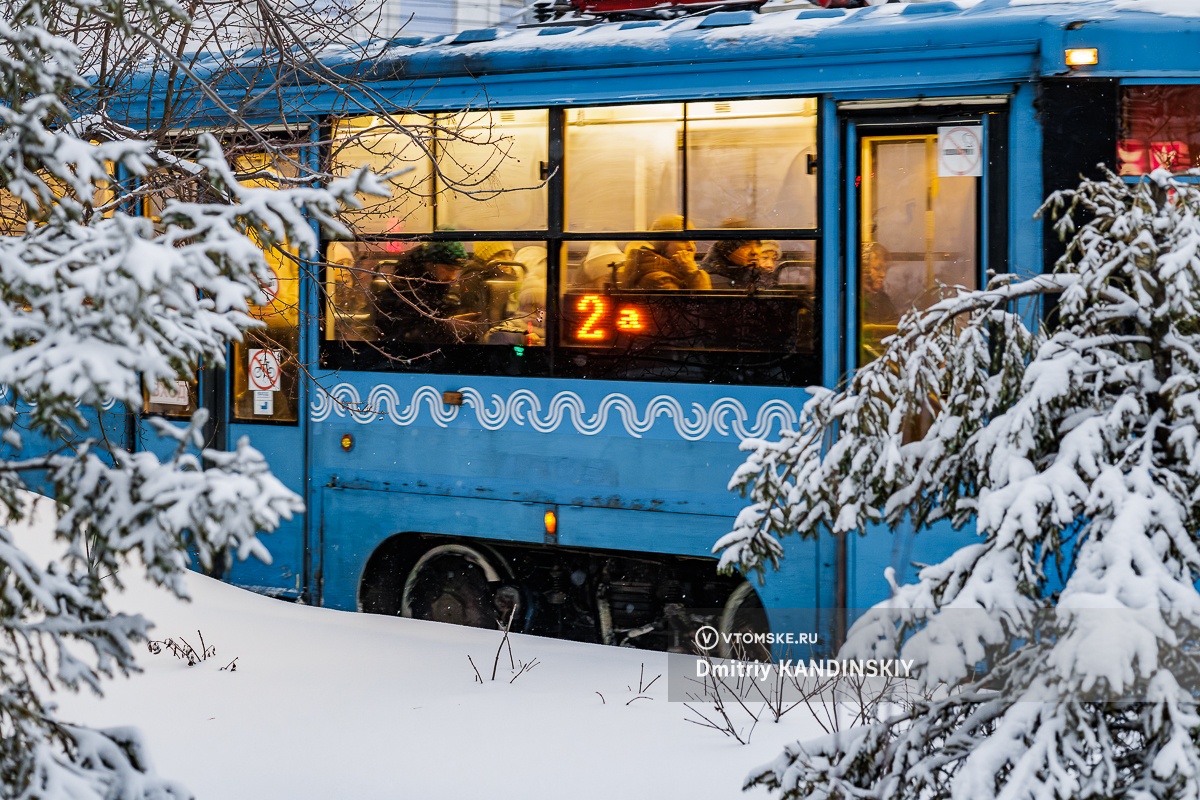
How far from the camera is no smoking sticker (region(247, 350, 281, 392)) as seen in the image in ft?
22.9

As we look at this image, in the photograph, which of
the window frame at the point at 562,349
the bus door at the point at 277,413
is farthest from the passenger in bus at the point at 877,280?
the bus door at the point at 277,413

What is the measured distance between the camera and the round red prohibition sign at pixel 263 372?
22.9 ft

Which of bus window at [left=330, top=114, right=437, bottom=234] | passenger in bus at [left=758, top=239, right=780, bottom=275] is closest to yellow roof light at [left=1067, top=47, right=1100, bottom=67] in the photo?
passenger in bus at [left=758, top=239, right=780, bottom=275]

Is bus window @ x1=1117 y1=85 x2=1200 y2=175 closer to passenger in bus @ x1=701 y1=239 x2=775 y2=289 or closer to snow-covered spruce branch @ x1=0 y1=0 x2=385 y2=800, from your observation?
passenger in bus @ x1=701 y1=239 x2=775 y2=289

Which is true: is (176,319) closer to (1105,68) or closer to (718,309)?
(718,309)

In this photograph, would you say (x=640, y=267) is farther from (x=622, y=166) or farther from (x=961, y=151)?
(x=961, y=151)

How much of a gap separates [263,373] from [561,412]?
5.96 ft

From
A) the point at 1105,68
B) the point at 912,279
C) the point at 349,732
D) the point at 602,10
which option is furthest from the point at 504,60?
the point at 349,732

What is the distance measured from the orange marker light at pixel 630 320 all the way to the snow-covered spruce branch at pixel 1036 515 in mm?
2712

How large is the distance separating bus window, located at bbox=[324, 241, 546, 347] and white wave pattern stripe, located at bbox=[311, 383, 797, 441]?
270 mm

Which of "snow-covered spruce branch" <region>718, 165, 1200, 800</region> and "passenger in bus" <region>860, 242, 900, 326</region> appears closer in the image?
"snow-covered spruce branch" <region>718, 165, 1200, 800</region>

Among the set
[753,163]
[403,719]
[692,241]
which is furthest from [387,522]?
[753,163]

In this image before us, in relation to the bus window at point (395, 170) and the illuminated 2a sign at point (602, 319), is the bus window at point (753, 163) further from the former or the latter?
the bus window at point (395, 170)

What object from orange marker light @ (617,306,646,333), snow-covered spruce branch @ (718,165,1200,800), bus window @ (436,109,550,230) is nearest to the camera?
snow-covered spruce branch @ (718,165,1200,800)
